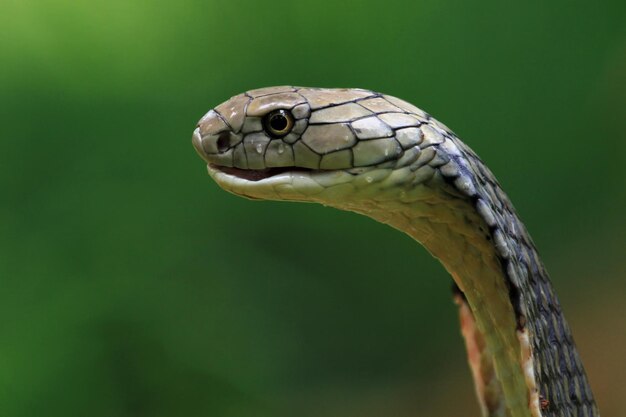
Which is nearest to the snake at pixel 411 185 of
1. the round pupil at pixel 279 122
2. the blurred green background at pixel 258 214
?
the round pupil at pixel 279 122

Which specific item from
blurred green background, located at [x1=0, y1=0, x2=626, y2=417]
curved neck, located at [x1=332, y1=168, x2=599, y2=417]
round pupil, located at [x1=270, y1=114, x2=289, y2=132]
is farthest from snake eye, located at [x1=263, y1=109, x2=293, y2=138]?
blurred green background, located at [x1=0, y1=0, x2=626, y2=417]

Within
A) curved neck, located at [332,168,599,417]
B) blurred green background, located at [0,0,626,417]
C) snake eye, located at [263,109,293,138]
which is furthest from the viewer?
blurred green background, located at [0,0,626,417]

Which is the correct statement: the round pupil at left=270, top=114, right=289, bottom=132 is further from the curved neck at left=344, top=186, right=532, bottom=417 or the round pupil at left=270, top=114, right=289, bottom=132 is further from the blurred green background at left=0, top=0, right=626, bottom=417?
the blurred green background at left=0, top=0, right=626, bottom=417

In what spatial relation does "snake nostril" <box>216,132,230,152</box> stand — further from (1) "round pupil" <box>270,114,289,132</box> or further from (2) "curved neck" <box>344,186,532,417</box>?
(2) "curved neck" <box>344,186,532,417</box>

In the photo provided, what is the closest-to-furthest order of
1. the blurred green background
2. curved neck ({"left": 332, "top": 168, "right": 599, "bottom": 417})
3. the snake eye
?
curved neck ({"left": 332, "top": 168, "right": 599, "bottom": 417}) → the snake eye → the blurred green background

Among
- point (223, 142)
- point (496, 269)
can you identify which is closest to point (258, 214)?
point (223, 142)

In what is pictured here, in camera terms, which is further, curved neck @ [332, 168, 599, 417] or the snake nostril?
the snake nostril

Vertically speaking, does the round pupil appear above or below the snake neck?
above

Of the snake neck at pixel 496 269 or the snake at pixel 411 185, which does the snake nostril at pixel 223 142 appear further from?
the snake neck at pixel 496 269
